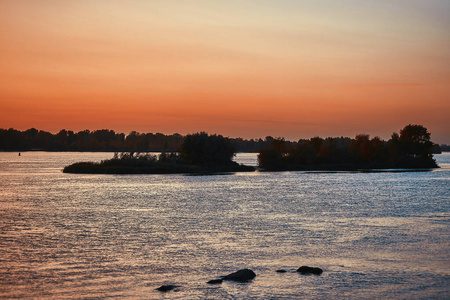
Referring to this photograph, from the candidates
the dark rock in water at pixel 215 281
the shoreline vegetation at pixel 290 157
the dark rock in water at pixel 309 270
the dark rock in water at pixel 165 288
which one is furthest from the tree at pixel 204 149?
the dark rock in water at pixel 165 288

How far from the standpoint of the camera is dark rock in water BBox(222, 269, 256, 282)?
19242 mm

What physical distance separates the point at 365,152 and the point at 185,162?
5874 centimetres

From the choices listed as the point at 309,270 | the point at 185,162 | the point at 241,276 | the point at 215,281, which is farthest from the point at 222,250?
the point at 185,162

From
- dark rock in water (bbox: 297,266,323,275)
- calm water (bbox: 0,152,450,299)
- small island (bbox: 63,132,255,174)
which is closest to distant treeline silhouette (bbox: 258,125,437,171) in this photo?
small island (bbox: 63,132,255,174)

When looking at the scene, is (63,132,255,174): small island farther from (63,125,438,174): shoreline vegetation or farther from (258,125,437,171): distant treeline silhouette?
(258,125,437,171): distant treeline silhouette

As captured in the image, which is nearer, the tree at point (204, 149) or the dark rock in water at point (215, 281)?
the dark rock in water at point (215, 281)

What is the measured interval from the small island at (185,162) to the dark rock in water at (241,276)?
9509 cm

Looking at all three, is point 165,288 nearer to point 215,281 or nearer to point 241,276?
point 215,281

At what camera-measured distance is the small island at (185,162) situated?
372ft

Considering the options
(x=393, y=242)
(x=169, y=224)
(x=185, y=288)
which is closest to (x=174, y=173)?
(x=169, y=224)

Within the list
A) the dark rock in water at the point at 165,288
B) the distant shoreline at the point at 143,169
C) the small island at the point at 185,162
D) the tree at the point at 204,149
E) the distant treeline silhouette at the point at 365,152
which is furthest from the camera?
the distant treeline silhouette at the point at 365,152

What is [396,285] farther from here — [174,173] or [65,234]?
[174,173]

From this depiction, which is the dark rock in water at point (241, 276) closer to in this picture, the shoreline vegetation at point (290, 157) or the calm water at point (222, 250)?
the calm water at point (222, 250)

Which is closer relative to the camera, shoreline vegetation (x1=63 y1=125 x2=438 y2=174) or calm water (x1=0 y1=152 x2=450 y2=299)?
calm water (x1=0 y1=152 x2=450 y2=299)
